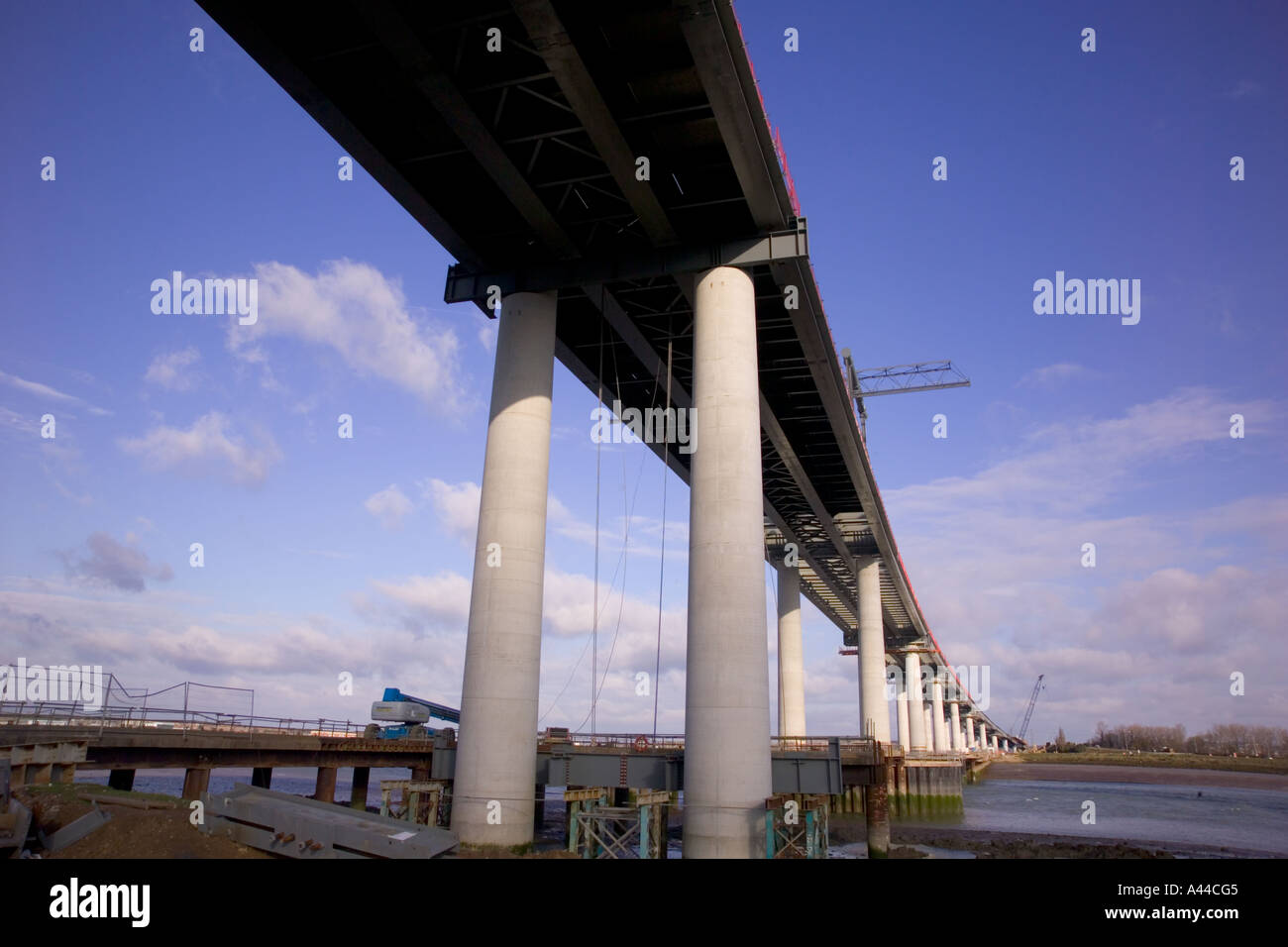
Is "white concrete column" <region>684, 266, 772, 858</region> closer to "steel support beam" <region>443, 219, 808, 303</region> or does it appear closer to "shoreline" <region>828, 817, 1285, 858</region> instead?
"steel support beam" <region>443, 219, 808, 303</region>

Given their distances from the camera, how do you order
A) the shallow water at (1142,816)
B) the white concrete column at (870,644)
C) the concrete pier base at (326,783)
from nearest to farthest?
the concrete pier base at (326,783), the shallow water at (1142,816), the white concrete column at (870,644)

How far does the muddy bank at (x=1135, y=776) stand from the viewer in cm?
13946

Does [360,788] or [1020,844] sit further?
[360,788]

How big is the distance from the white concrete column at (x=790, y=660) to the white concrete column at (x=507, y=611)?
37729mm

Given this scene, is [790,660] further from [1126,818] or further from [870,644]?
[1126,818]

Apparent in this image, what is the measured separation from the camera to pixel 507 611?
25609mm

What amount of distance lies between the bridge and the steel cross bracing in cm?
7

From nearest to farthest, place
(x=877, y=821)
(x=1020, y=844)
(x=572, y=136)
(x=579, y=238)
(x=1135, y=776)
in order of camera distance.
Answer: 1. (x=572, y=136)
2. (x=579, y=238)
3. (x=877, y=821)
4. (x=1020, y=844)
5. (x=1135, y=776)

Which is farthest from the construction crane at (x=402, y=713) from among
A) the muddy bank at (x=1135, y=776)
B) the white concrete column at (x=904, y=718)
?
the muddy bank at (x=1135, y=776)

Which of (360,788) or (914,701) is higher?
(914,701)

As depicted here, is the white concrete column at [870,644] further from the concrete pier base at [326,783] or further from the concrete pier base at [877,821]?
the concrete pier base at [326,783]

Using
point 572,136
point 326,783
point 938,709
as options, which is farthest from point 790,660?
point 938,709

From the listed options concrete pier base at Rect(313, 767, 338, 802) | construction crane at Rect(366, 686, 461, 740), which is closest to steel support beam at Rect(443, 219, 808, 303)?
concrete pier base at Rect(313, 767, 338, 802)

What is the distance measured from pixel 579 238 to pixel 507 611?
13765 mm
